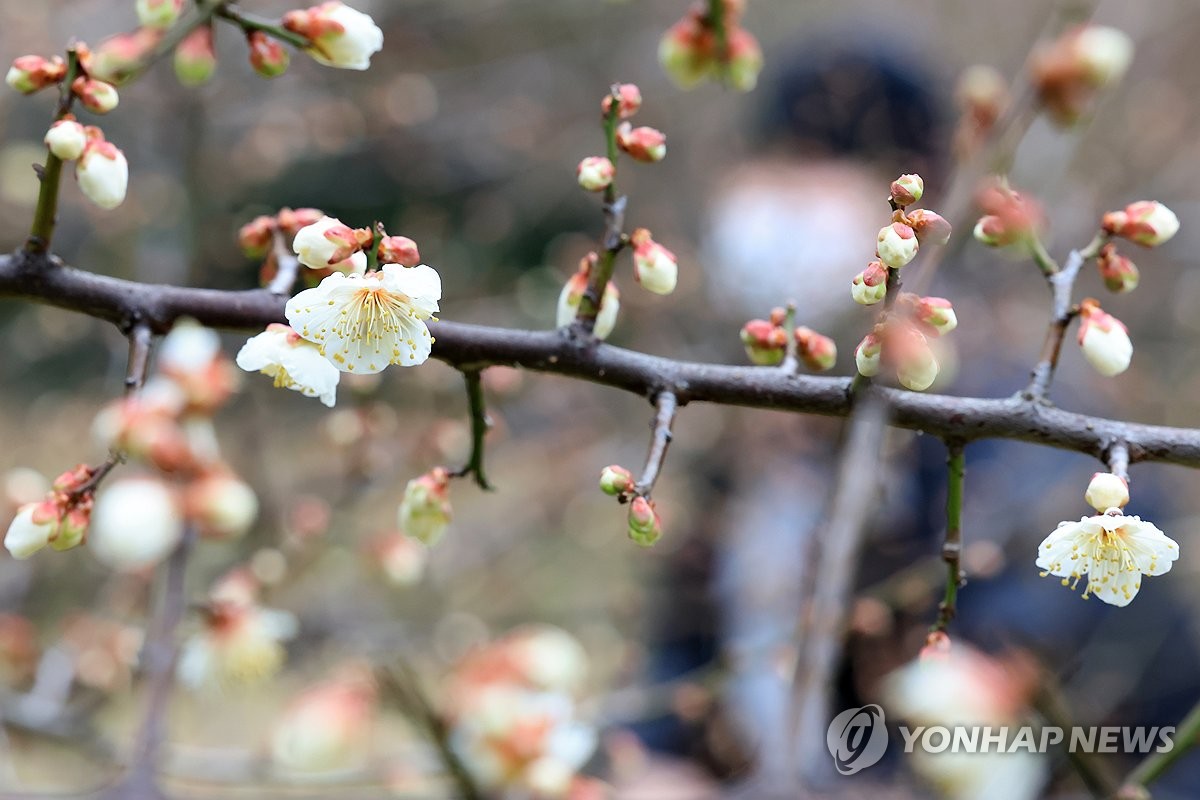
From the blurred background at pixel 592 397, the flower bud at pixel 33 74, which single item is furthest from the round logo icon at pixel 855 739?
the flower bud at pixel 33 74

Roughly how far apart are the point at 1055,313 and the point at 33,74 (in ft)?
2.46

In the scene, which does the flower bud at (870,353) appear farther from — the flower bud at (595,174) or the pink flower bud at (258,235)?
the pink flower bud at (258,235)

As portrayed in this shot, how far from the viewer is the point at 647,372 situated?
71 cm

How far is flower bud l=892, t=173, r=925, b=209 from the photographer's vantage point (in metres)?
0.57

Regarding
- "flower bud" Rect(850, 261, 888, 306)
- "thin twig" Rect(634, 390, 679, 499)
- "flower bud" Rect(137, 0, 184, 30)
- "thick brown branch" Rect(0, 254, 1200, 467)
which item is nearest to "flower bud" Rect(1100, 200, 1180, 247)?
"thick brown branch" Rect(0, 254, 1200, 467)

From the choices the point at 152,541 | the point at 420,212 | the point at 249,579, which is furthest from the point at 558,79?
the point at 152,541

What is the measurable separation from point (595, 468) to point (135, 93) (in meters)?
1.48

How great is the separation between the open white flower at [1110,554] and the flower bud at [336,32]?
2.03 ft

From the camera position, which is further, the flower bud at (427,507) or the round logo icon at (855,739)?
the round logo icon at (855,739)

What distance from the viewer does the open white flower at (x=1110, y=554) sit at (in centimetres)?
66

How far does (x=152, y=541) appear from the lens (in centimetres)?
87

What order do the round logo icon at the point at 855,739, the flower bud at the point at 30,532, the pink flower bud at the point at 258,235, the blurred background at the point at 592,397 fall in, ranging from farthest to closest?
the blurred background at the point at 592,397, the round logo icon at the point at 855,739, the pink flower bud at the point at 258,235, the flower bud at the point at 30,532

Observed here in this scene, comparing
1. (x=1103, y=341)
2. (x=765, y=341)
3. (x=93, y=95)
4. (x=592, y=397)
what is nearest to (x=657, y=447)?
(x=765, y=341)

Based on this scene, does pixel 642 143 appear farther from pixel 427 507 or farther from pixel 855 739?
pixel 855 739
